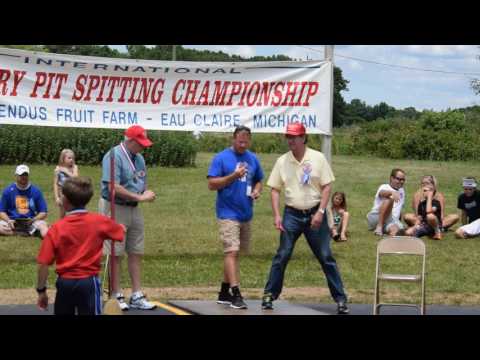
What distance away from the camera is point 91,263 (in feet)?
23.5

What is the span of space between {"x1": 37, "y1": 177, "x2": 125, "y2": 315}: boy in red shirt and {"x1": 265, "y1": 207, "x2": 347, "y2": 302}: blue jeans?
9.97 ft

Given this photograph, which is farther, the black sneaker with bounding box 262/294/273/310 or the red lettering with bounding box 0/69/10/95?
the red lettering with bounding box 0/69/10/95

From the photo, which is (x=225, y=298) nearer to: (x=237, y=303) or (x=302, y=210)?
(x=237, y=303)

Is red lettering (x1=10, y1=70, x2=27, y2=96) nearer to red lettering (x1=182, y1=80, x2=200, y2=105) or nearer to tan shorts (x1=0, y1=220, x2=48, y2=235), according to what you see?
red lettering (x1=182, y1=80, x2=200, y2=105)

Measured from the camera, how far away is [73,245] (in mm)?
7125

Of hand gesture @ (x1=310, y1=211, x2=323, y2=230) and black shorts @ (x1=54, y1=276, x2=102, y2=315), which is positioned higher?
hand gesture @ (x1=310, y1=211, x2=323, y2=230)

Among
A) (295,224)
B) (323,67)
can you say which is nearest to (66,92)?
(323,67)

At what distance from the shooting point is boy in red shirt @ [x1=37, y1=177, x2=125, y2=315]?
7.11 meters

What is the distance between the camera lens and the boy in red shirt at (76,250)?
23.3ft

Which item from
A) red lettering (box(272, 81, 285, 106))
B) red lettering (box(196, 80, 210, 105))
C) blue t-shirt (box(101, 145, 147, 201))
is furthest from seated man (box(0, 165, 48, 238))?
blue t-shirt (box(101, 145, 147, 201))

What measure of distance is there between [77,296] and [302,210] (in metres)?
3.38

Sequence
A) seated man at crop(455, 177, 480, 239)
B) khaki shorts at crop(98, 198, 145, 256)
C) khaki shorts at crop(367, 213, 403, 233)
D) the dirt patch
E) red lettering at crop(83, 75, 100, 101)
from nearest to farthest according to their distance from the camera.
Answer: khaki shorts at crop(98, 198, 145, 256), the dirt patch, red lettering at crop(83, 75, 100, 101), khaki shorts at crop(367, 213, 403, 233), seated man at crop(455, 177, 480, 239)

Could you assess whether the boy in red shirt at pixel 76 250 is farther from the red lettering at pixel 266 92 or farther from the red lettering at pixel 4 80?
the red lettering at pixel 266 92

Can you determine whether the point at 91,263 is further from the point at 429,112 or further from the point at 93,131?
the point at 429,112
